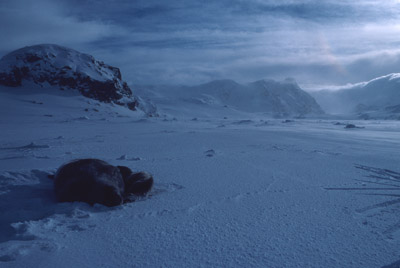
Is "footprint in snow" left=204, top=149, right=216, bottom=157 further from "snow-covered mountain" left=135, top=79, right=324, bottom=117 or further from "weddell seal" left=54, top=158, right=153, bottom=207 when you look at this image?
"snow-covered mountain" left=135, top=79, right=324, bottom=117

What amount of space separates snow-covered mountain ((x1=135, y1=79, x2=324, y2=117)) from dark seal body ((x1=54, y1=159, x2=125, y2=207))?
12005 centimetres

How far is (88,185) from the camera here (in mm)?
3467

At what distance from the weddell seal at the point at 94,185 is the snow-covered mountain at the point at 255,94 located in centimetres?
11989

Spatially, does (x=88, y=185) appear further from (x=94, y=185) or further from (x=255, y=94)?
(x=255, y=94)

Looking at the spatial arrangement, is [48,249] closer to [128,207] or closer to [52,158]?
[128,207]

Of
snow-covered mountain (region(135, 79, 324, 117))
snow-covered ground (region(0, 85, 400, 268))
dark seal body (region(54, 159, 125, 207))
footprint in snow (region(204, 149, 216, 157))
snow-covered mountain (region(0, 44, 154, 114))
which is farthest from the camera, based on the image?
snow-covered mountain (region(135, 79, 324, 117))

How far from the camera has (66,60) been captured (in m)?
→ 39.4

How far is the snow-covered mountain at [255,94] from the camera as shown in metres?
136

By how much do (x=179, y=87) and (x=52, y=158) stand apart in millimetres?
139952

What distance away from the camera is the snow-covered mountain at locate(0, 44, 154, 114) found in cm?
3538

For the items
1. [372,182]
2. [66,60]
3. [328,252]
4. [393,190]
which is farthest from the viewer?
[66,60]

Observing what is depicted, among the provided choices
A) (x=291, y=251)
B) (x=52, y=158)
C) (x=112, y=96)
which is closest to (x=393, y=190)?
(x=291, y=251)

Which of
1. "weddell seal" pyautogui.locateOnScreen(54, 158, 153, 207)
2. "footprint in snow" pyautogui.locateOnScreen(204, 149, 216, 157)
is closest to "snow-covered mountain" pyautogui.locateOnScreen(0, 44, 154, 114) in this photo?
"footprint in snow" pyautogui.locateOnScreen(204, 149, 216, 157)

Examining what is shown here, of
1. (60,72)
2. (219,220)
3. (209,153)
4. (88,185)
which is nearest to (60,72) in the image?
(60,72)
